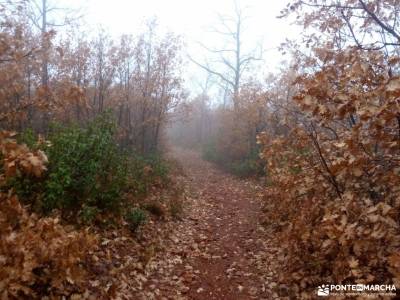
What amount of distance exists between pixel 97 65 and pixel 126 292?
433 inches

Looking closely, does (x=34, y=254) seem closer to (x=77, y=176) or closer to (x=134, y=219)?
(x=77, y=176)

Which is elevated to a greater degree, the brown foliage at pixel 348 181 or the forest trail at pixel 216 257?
the brown foliage at pixel 348 181

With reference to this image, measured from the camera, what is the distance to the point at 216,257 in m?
6.42

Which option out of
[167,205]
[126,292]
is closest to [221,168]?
[167,205]

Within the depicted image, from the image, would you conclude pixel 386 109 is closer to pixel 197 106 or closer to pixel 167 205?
pixel 167 205

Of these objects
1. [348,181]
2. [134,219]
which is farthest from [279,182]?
[134,219]

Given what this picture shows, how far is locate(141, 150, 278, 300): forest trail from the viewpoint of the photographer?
5176 millimetres

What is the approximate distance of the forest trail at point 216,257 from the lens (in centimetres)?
518

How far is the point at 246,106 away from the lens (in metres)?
17.6

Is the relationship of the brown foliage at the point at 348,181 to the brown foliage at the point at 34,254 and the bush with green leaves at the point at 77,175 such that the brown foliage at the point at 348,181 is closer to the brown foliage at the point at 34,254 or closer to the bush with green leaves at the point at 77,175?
the brown foliage at the point at 34,254

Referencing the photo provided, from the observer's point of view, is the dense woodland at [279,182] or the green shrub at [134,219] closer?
the dense woodland at [279,182]

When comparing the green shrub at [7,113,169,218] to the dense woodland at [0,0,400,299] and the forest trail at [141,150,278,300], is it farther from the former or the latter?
the forest trail at [141,150,278,300]

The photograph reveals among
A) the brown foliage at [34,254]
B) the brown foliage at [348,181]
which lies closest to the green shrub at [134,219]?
the brown foliage at [34,254]

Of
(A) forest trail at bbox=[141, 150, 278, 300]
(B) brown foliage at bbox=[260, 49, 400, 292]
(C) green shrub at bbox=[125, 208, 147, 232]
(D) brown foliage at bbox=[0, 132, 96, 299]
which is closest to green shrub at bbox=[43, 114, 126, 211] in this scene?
(C) green shrub at bbox=[125, 208, 147, 232]
